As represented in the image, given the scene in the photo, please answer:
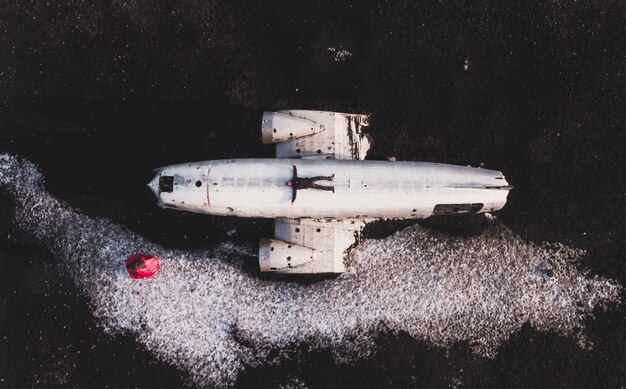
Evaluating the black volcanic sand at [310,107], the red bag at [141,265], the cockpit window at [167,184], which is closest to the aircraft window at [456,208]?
the black volcanic sand at [310,107]

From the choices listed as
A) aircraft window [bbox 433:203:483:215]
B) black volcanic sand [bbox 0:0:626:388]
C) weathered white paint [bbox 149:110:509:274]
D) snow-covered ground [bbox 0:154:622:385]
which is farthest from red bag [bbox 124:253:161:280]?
aircraft window [bbox 433:203:483:215]

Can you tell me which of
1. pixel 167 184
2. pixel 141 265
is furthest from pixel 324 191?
pixel 141 265

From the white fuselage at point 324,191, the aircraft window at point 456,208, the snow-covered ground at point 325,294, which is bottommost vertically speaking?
the snow-covered ground at point 325,294

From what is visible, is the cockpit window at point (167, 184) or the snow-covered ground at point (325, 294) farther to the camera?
the snow-covered ground at point (325, 294)

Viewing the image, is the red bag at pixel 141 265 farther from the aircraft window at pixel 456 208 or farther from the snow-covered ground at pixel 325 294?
the aircraft window at pixel 456 208

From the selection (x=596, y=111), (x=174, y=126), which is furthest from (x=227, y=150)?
(x=596, y=111)

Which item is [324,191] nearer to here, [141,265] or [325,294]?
[325,294]
